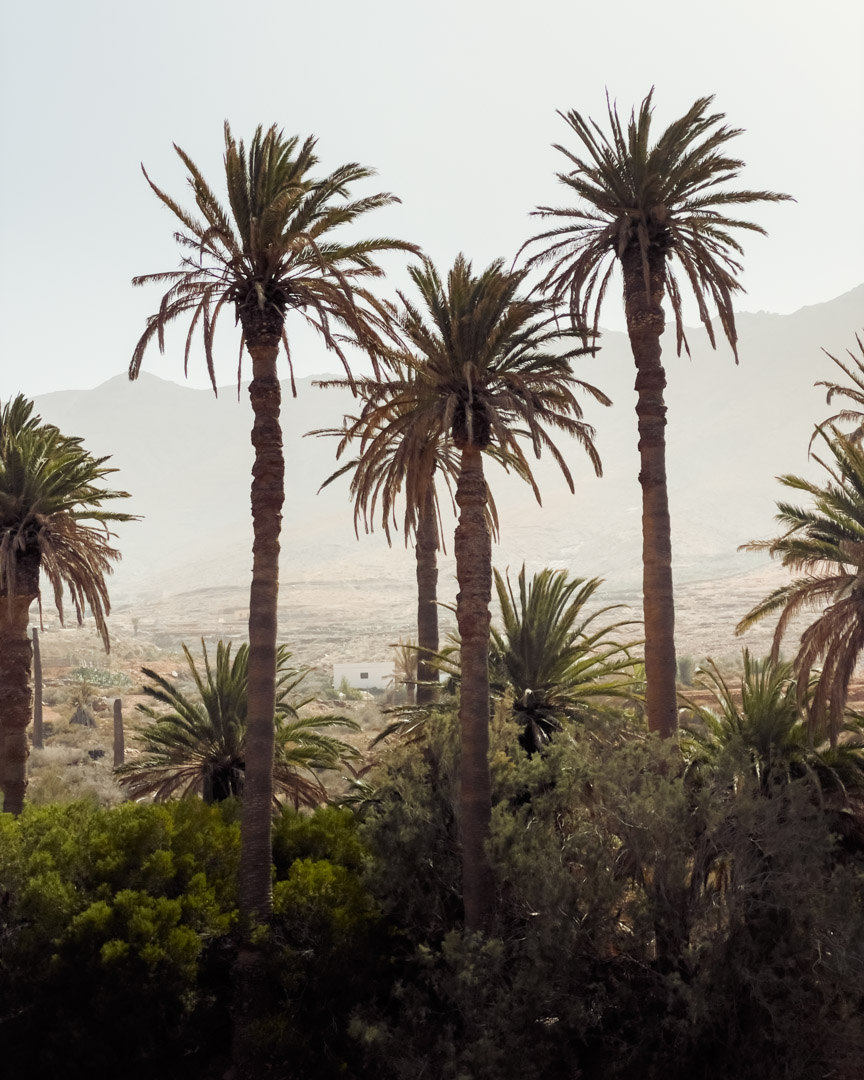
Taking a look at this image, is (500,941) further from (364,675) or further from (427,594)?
(364,675)

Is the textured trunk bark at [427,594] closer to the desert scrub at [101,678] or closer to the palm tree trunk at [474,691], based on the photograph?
the palm tree trunk at [474,691]

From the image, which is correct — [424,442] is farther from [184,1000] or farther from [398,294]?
[184,1000]

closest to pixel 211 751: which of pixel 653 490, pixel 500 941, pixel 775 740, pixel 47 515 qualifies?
pixel 47 515

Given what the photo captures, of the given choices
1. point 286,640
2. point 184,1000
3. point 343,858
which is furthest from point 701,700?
point 286,640

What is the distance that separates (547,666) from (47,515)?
30.1 ft

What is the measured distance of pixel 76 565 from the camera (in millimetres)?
19203

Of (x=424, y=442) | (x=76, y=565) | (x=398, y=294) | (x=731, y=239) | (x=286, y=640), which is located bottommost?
(x=286, y=640)

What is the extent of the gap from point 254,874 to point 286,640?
93603 millimetres

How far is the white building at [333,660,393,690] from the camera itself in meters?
66.2

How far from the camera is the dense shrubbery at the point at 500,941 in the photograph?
11.4m

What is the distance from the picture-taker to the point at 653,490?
17094 mm

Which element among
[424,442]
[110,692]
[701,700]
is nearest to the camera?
[424,442]

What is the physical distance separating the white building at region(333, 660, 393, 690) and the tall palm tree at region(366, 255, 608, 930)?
1991 inches

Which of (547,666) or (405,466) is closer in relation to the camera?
(405,466)
